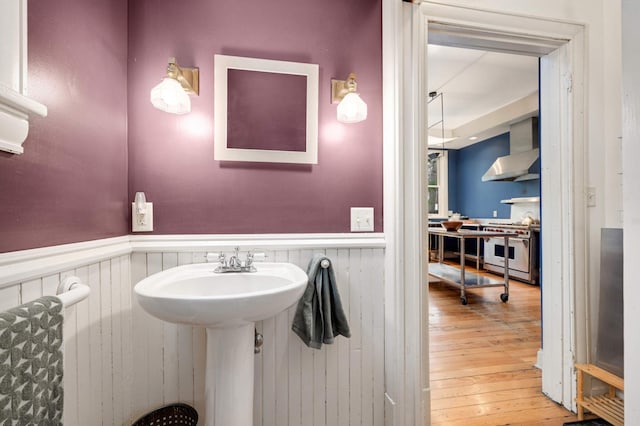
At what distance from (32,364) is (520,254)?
4933mm

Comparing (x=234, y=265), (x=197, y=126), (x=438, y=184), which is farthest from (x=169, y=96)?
(x=438, y=184)

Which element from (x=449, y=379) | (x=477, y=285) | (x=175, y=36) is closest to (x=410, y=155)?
(x=175, y=36)

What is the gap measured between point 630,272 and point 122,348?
1.61m

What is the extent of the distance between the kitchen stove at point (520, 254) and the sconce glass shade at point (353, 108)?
12.2ft

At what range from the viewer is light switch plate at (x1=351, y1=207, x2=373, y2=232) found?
4.53 ft

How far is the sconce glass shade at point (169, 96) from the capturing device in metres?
1.11

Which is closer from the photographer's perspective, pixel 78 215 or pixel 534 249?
pixel 78 215

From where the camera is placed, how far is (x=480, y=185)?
5.64 m

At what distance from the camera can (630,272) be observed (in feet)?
1.68

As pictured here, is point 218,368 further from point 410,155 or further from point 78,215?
point 410,155

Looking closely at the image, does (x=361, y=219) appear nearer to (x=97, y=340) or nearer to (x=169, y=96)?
(x=169, y=96)

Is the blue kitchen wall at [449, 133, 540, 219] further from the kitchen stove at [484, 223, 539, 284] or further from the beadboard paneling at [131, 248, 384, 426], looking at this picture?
the beadboard paneling at [131, 248, 384, 426]

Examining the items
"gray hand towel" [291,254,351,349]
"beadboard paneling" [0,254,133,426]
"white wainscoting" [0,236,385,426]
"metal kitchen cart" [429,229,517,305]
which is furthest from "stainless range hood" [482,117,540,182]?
"beadboard paneling" [0,254,133,426]

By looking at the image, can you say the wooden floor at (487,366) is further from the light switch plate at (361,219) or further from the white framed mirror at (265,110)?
the white framed mirror at (265,110)
